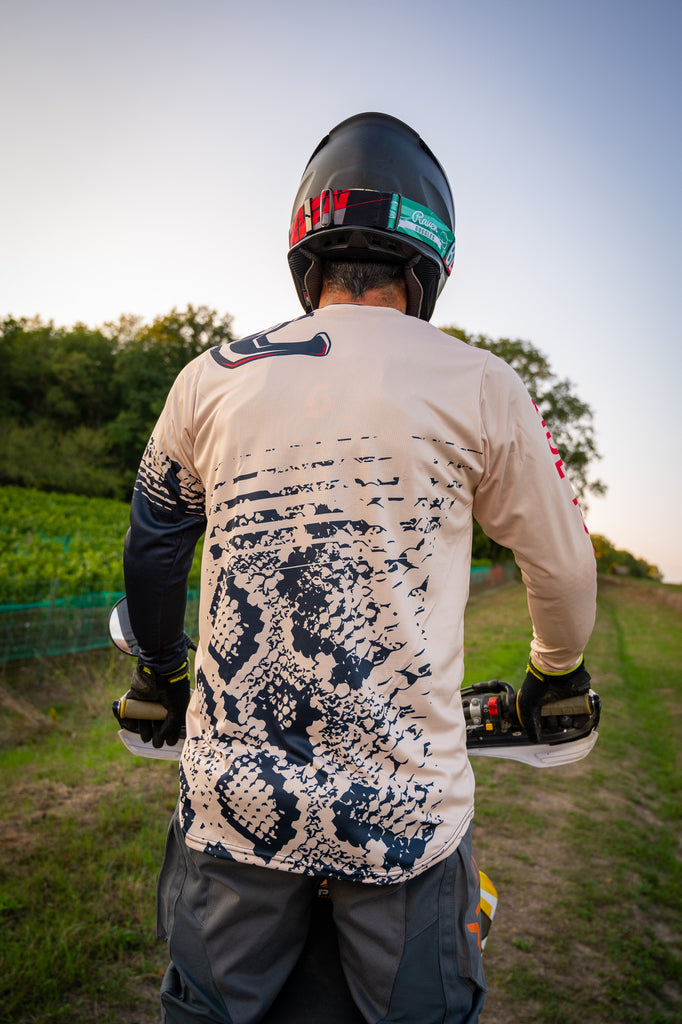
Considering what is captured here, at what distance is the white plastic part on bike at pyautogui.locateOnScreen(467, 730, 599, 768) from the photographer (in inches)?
79.7

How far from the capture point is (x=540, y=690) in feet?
6.48

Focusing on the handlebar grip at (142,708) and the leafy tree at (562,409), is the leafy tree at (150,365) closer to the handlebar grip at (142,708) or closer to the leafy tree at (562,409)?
the leafy tree at (562,409)

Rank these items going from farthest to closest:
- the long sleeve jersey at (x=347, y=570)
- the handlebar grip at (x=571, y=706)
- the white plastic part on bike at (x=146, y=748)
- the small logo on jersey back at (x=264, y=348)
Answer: the white plastic part on bike at (x=146, y=748)
the handlebar grip at (x=571, y=706)
the small logo on jersey back at (x=264, y=348)
the long sleeve jersey at (x=347, y=570)

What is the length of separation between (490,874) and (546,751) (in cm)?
311

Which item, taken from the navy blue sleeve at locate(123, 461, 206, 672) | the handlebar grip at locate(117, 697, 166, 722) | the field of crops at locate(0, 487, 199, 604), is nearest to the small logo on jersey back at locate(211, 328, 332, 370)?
the navy blue sleeve at locate(123, 461, 206, 672)

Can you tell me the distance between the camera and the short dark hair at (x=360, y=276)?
1803 mm

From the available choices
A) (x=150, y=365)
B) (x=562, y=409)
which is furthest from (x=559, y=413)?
(x=150, y=365)

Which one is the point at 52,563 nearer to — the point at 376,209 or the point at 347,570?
the point at 376,209

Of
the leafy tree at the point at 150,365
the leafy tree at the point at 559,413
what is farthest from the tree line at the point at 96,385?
the leafy tree at the point at 559,413

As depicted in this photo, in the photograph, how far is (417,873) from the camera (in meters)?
1.33

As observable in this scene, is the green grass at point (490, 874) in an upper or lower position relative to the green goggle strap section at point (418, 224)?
lower

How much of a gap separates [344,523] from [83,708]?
25.1ft

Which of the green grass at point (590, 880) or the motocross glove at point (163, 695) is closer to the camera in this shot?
the motocross glove at point (163, 695)

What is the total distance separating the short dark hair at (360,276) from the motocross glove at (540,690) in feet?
3.63
